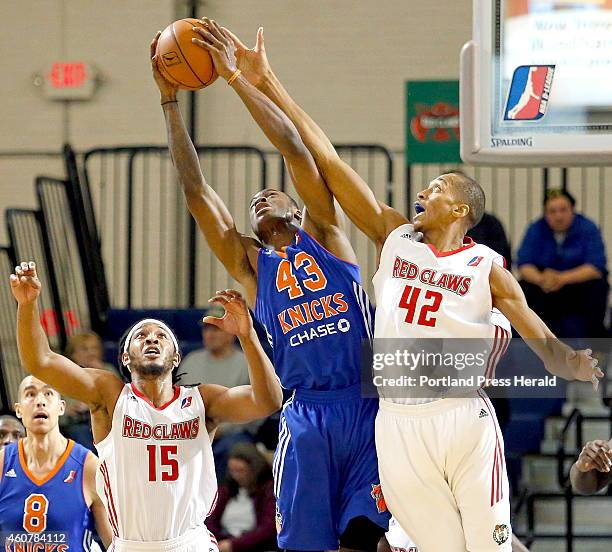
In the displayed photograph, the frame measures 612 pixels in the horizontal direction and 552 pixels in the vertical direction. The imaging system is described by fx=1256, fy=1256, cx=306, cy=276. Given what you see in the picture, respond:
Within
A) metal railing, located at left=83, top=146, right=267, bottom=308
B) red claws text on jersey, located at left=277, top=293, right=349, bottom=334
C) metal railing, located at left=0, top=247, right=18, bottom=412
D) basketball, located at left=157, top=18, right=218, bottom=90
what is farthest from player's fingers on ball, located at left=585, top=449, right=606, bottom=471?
metal railing, located at left=83, top=146, right=267, bottom=308

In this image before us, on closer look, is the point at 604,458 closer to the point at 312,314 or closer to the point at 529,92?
the point at 312,314

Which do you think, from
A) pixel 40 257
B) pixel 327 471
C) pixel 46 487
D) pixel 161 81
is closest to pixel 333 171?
pixel 161 81

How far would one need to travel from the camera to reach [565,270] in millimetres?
8414

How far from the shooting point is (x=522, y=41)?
4836 mm

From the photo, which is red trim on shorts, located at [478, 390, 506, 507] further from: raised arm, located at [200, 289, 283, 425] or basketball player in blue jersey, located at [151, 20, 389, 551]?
raised arm, located at [200, 289, 283, 425]

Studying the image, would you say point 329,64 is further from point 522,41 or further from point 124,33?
point 522,41

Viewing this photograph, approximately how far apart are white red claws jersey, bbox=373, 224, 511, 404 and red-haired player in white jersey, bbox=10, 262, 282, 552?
2.22 ft

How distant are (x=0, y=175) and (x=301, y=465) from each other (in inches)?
286

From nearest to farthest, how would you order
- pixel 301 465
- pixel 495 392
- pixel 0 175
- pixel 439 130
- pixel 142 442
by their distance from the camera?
pixel 301 465 → pixel 142 442 → pixel 495 392 → pixel 439 130 → pixel 0 175

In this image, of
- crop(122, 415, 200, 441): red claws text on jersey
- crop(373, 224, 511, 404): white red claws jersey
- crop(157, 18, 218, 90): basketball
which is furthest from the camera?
crop(122, 415, 200, 441): red claws text on jersey

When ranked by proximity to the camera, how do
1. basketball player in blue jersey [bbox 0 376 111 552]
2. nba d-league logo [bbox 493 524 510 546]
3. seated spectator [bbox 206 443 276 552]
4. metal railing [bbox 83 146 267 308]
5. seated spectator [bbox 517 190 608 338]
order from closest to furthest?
nba d-league logo [bbox 493 524 510 546] < basketball player in blue jersey [bbox 0 376 111 552] < seated spectator [bbox 206 443 276 552] < seated spectator [bbox 517 190 608 338] < metal railing [bbox 83 146 267 308]

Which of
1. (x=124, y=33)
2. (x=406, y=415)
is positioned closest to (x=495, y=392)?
(x=406, y=415)

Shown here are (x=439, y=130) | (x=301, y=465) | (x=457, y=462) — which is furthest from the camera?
(x=439, y=130)

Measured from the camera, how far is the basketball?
5211 millimetres
